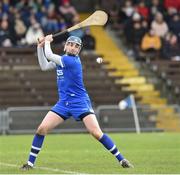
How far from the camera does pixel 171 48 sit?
30.5 meters

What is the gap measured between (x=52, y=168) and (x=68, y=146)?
5.76 metres

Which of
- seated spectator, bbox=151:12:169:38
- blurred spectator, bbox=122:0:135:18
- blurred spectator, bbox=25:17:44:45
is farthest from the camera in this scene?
blurred spectator, bbox=122:0:135:18

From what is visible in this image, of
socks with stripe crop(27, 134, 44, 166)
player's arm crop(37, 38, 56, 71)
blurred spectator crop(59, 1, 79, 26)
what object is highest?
player's arm crop(37, 38, 56, 71)

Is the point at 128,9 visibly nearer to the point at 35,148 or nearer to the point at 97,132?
the point at 97,132

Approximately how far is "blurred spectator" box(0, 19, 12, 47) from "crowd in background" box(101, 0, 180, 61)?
4460mm

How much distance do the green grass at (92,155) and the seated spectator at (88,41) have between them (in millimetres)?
6170

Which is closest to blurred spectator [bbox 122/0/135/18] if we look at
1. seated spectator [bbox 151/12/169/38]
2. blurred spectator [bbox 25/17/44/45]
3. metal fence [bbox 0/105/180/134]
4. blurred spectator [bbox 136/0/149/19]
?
blurred spectator [bbox 136/0/149/19]

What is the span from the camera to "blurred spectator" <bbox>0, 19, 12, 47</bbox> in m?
28.0

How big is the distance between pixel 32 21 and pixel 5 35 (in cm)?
100

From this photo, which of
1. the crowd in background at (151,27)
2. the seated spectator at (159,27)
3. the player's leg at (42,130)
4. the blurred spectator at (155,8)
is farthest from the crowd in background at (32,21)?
the player's leg at (42,130)

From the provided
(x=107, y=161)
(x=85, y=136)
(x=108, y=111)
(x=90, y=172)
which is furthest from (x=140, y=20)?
(x=90, y=172)

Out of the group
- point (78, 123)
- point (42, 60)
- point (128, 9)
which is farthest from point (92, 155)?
point (128, 9)

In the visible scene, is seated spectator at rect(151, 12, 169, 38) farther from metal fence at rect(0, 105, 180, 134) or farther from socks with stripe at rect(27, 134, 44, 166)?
socks with stripe at rect(27, 134, 44, 166)

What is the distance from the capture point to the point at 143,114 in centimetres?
2652
